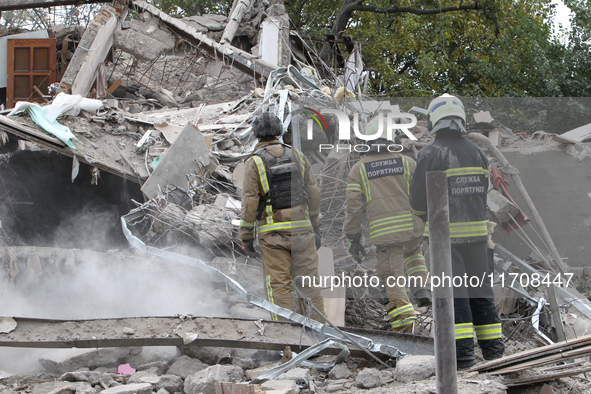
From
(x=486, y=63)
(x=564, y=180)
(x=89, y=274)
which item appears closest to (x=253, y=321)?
(x=89, y=274)

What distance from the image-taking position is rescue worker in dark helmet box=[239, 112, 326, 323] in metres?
4.32

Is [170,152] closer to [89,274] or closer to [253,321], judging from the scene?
[89,274]

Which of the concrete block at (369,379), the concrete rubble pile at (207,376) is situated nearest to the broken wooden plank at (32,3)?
the concrete rubble pile at (207,376)

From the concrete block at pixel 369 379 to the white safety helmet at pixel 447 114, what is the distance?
1.53 m

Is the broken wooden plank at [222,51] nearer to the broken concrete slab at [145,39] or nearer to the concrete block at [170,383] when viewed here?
the broken concrete slab at [145,39]

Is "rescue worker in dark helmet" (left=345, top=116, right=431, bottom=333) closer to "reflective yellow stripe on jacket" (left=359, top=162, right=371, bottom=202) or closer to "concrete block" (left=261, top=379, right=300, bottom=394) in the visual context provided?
"reflective yellow stripe on jacket" (left=359, top=162, right=371, bottom=202)

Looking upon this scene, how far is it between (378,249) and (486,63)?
1235cm

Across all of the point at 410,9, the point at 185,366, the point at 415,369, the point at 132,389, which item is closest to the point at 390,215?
the point at 415,369

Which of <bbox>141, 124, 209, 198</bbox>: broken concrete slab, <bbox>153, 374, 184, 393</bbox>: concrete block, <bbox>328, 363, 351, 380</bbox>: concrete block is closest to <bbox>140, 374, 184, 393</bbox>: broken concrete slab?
<bbox>153, 374, 184, 393</bbox>: concrete block

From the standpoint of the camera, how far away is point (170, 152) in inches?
253

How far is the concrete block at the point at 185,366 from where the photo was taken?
3727mm

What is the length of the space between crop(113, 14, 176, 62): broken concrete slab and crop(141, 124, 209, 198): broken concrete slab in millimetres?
4065

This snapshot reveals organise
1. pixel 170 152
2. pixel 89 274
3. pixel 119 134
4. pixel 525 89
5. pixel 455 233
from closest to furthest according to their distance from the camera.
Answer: pixel 455 233 → pixel 89 274 → pixel 170 152 → pixel 119 134 → pixel 525 89

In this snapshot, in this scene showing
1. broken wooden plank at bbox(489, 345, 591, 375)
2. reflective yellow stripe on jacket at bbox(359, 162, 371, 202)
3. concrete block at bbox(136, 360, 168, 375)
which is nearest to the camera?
broken wooden plank at bbox(489, 345, 591, 375)
